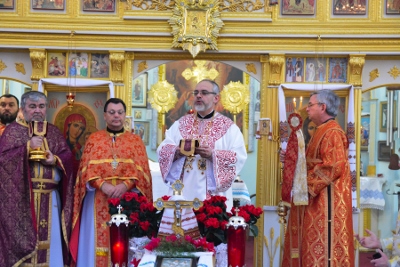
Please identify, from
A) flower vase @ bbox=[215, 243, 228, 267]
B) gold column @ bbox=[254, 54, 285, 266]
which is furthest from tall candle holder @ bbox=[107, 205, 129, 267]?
gold column @ bbox=[254, 54, 285, 266]

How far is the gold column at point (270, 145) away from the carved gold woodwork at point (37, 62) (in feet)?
9.31

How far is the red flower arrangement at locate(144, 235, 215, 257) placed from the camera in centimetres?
611

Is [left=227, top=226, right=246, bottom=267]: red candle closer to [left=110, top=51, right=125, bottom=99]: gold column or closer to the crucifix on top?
the crucifix on top

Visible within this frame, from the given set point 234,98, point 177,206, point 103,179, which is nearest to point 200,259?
point 177,206

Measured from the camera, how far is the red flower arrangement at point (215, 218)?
651cm

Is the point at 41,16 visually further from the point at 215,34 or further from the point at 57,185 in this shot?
the point at 57,185

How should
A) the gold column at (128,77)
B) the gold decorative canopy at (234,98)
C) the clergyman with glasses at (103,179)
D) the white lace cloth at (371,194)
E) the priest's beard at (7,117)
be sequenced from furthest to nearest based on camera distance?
the gold decorative canopy at (234,98)
the white lace cloth at (371,194)
the gold column at (128,77)
the priest's beard at (7,117)
the clergyman with glasses at (103,179)

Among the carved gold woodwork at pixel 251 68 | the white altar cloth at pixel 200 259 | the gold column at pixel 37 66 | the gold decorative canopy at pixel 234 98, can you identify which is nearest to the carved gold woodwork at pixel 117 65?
the gold column at pixel 37 66

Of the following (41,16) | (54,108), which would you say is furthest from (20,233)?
(41,16)

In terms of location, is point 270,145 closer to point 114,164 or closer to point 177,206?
point 114,164

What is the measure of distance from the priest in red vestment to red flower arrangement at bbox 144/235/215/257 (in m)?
2.43

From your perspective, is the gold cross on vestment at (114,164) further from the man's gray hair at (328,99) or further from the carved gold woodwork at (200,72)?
the carved gold woodwork at (200,72)

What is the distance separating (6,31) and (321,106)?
457 cm

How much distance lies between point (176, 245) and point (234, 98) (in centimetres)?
964
